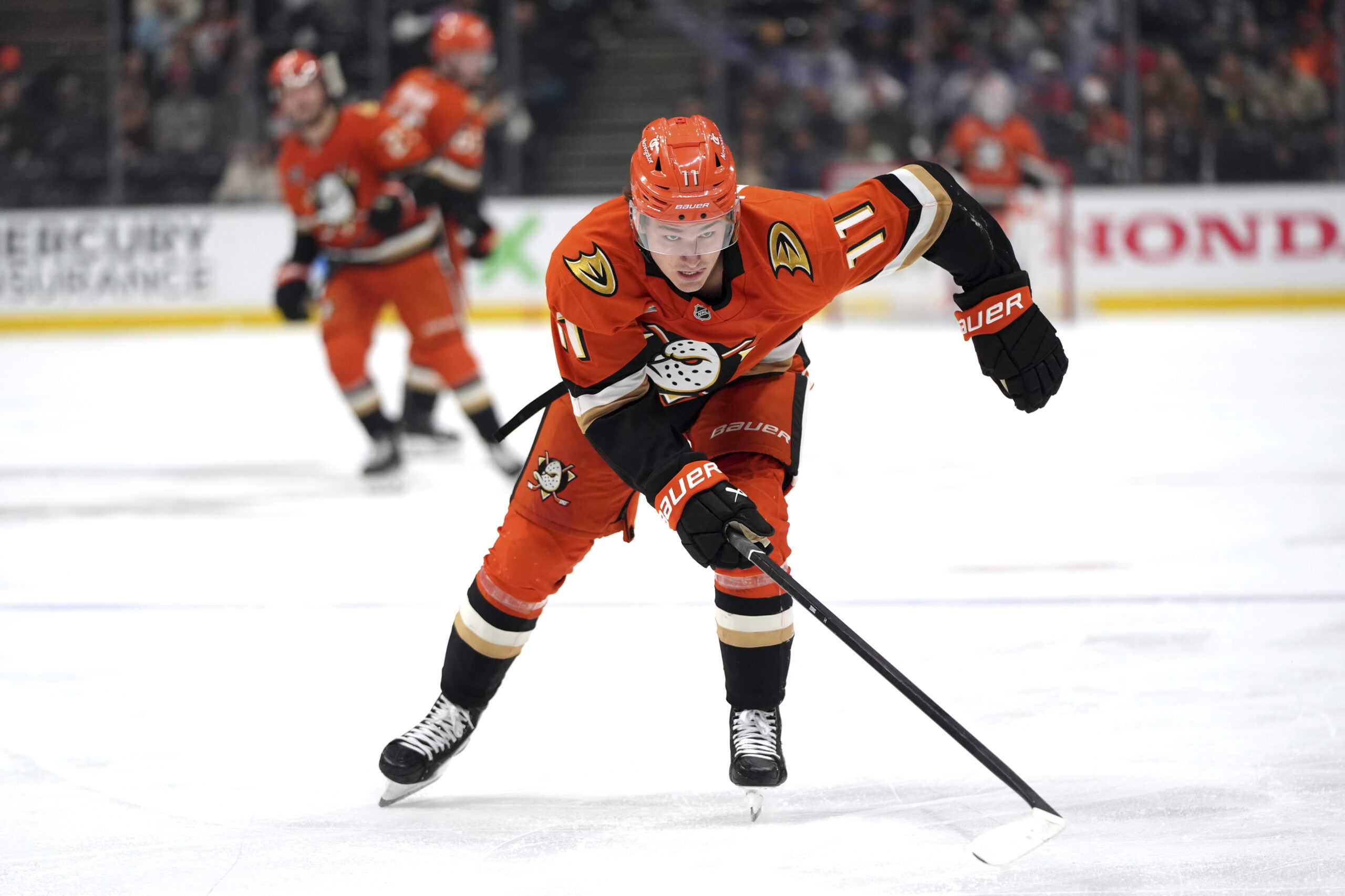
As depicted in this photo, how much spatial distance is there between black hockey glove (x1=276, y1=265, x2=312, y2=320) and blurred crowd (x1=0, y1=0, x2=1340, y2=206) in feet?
18.4

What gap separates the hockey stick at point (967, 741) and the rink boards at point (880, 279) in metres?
8.16

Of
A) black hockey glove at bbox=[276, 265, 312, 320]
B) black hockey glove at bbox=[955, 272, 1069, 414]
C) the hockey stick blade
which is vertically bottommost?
black hockey glove at bbox=[276, 265, 312, 320]

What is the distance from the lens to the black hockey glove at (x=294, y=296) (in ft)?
17.1

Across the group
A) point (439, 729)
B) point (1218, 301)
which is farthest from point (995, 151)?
point (439, 729)

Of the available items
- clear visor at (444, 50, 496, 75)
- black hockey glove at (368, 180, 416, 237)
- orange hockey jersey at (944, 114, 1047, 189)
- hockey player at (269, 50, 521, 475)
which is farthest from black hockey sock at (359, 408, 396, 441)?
orange hockey jersey at (944, 114, 1047, 189)

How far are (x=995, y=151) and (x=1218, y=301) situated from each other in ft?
6.01

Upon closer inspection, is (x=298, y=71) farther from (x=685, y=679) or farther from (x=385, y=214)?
(x=685, y=679)

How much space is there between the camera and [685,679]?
2973mm

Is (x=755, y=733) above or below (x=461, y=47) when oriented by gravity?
below

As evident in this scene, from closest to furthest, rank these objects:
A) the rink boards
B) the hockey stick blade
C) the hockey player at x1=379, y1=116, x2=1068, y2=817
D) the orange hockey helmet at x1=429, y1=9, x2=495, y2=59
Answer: the hockey stick blade, the hockey player at x1=379, y1=116, x2=1068, y2=817, the orange hockey helmet at x1=429, y1=9, x2=495, y2=59, the rink boards

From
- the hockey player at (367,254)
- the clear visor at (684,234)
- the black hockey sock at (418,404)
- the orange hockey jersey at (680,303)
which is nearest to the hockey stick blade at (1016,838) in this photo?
the orange hockey jersey at (680,303)

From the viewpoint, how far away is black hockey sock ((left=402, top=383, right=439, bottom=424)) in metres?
5.92

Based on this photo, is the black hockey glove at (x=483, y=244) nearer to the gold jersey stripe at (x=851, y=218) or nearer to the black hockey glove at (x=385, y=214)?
the black hockey glove at (x=385, y=214)

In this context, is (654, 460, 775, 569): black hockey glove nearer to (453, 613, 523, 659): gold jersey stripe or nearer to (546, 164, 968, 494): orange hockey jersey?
(546, 164, 968, 494): orange hockey jersey
